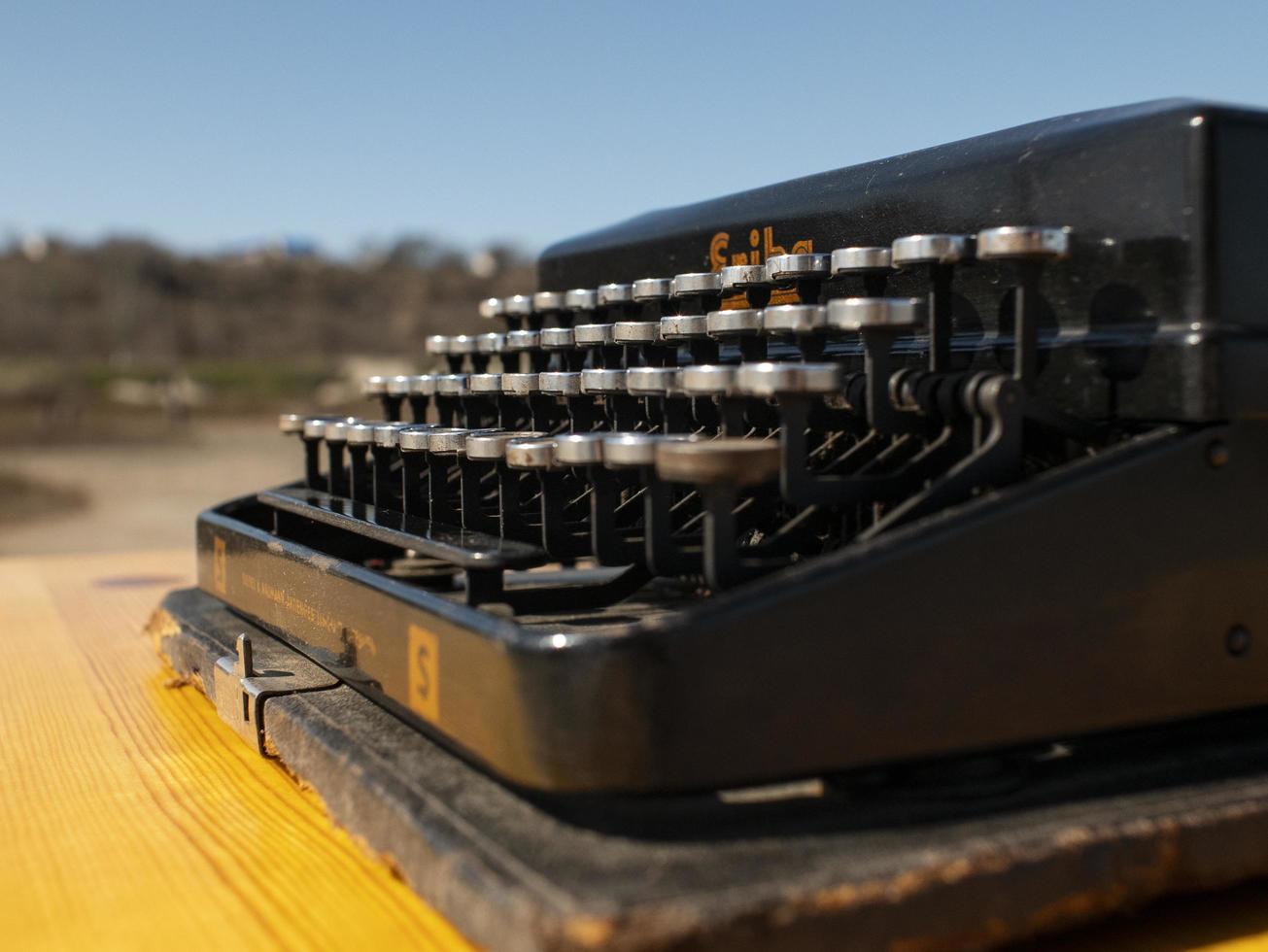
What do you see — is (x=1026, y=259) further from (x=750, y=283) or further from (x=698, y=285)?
(x=698, y=285)

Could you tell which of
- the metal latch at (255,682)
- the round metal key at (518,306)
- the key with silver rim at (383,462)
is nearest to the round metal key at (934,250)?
the key with silver rim at (383,462)

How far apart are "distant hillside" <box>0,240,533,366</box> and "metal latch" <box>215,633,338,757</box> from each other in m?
23.1

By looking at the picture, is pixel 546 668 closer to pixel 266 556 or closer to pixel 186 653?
pixel 266 556

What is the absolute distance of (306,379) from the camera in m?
20.5

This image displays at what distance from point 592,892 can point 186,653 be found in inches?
40.5

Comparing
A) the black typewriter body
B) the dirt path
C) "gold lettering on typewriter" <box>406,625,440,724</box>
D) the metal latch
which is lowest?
the dirt path

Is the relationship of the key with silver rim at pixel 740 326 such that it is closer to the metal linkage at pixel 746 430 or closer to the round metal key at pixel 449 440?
the metal linkage at pixel 746 430

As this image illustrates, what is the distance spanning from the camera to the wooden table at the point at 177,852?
2.86 ft

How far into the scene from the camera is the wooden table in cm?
87

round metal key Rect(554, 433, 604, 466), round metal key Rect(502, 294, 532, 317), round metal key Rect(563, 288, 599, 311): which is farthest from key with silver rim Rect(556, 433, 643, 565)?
round metal key Rect(502, 294, 532, 317)

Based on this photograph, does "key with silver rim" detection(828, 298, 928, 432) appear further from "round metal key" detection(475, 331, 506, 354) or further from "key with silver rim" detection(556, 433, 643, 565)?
"round metal key" detection(475, 331, 506, 354)

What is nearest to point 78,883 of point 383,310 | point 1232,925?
point 1232,925

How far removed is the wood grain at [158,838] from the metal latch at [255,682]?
0.03 metres

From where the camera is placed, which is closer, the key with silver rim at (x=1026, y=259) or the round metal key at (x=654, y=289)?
the key with silver rim at (x=1026, y=259)
